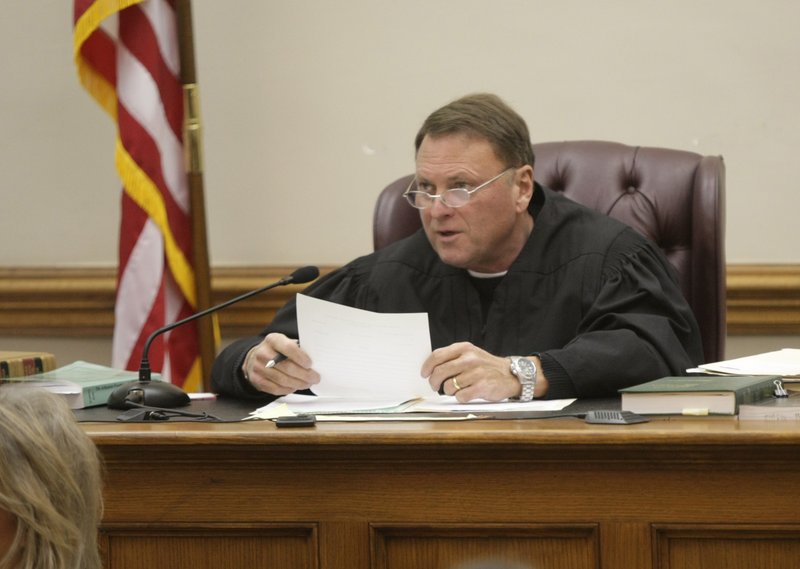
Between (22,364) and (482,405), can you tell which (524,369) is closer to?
(482,405)

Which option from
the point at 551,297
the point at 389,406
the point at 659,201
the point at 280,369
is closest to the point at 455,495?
the point at 389,406

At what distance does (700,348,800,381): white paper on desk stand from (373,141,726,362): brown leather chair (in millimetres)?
495

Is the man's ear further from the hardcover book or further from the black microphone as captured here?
the hardcover book

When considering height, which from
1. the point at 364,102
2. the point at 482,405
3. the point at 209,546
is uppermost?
the point at 364,102

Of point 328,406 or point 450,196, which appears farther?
point 450,196

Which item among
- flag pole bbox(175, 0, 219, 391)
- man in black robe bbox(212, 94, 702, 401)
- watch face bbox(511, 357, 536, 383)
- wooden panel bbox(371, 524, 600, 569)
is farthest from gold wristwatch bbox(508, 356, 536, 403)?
flag pole bbox(175, 0, 219, 391)

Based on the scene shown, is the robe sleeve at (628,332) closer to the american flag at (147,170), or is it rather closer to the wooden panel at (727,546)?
the wooden panel at (727,546)

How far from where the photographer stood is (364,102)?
3941mm

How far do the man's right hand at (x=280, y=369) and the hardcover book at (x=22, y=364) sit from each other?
1.46ft

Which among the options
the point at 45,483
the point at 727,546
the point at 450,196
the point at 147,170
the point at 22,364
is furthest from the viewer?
the point at 147,170

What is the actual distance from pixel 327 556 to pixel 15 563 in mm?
632

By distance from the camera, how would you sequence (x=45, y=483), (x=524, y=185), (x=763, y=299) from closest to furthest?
1. (x=45, y=483)
2. (x=524, y=185)
3. (x=763, y=299)

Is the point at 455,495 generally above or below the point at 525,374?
below

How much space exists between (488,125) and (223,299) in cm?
147
